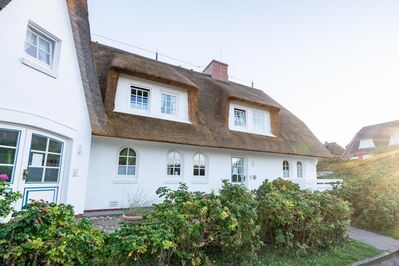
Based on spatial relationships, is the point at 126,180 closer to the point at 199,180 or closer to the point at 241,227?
the point at 199,180

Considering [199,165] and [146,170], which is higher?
[199,165]

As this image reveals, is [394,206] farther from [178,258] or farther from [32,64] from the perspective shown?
[32,64]

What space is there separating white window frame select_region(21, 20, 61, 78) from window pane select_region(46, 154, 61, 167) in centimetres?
240

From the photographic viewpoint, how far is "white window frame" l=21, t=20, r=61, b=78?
6.05 metres

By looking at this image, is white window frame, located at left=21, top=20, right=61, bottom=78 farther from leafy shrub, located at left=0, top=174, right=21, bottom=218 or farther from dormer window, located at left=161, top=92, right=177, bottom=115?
dormer window, located at left=161, top=92, right=177, bottom=115

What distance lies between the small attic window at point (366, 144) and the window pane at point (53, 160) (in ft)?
130

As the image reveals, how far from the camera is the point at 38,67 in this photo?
20.4 feet

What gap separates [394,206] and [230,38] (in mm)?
10199

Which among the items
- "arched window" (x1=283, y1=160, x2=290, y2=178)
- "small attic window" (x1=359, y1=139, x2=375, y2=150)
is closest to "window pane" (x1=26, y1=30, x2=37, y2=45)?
"arched window" (x1=283, y1=160, x2=290, y2=178)

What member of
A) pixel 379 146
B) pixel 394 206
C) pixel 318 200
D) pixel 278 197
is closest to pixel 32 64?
pixel 278 197

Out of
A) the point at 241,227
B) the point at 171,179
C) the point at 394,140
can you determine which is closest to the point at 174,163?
the point at 171,179

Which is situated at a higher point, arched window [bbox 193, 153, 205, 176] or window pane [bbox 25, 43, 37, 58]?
window pane [bbox 25, 43, 37, 58]

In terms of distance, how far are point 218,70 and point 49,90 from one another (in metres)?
13.2

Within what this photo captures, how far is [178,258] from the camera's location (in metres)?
3.68
